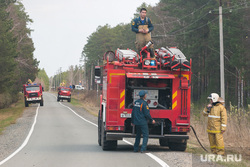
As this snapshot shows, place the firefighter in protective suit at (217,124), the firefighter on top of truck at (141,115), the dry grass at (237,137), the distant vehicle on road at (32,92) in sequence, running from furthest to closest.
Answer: the distant vehicle on road at (32,92) → the dry grass at (237,137) → the firefighter in protective suit at (217,124) → the firefighter on top of truck at (141,115)

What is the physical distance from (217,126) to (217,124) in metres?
0.06

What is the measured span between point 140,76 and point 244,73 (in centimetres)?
2922

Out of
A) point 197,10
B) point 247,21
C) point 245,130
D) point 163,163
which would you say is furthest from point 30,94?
point 163,163

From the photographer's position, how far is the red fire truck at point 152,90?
13.4 metres

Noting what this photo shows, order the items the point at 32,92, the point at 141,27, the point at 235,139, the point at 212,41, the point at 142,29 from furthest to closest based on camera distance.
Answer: the point at 32,92 → the point at 212,41 → the point at 235,139 → the point at 141,27 → the point at 142,29

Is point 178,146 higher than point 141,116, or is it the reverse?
point 141,116

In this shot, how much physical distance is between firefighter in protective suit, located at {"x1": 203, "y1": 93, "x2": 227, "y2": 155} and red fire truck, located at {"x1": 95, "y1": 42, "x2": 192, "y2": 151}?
698 mm

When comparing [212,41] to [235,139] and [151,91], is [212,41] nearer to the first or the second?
[235,139]

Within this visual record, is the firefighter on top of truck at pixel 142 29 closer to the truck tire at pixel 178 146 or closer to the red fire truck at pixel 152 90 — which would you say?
the red fire truck at pixel 152 90

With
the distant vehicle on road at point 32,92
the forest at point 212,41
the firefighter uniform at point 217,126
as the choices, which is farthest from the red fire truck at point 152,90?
the distant vehicle on road at point 32,92

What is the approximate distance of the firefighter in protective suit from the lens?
13180 millimetres

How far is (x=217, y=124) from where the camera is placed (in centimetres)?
1332

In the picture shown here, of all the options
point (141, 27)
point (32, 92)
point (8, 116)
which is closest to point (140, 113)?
point (141, 27)

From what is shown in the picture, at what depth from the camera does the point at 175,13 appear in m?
61.3
